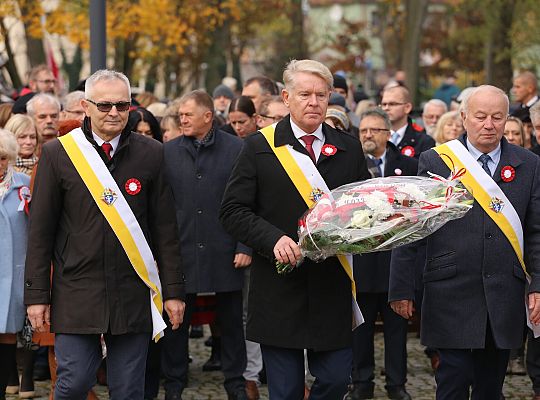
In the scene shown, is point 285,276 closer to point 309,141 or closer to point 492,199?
point 309,141

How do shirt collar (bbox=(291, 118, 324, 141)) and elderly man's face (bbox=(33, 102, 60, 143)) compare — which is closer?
shirt collar (bbox=(291, 118, 324, 141))

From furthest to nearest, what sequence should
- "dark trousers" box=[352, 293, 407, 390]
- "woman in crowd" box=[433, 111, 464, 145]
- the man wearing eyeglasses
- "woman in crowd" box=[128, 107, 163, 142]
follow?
the man wearing eyeglasses → "woman in crowd" box=[433, 111, 464, 145] → "woman in crowd" box=[128, 107, 163, 142] → "dark trousers" box=[352, 293, 407, 390]

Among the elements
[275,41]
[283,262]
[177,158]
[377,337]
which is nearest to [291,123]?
[283,262]

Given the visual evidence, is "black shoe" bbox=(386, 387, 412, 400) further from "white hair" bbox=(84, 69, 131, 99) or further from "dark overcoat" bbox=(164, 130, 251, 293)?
"white hair" bbox=(84, 69, 131, 99)

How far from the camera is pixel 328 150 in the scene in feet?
21.3

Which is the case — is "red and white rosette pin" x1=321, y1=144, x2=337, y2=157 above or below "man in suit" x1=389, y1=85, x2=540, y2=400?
above

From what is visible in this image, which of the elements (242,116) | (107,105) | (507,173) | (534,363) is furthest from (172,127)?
(507,173)

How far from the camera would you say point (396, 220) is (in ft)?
19.7

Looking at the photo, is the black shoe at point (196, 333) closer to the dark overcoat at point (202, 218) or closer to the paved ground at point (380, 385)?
the paved ground at point (380, 385)

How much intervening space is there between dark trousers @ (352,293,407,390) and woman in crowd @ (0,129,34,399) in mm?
2641

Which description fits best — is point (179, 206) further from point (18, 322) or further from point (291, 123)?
point (291, 123)

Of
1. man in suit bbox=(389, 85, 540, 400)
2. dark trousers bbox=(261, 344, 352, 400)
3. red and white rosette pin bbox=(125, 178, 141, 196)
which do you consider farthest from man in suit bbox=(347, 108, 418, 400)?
red and white rosette pin bbox=(125, 178, 141, 196)

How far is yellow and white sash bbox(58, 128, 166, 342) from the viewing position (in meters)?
6.41

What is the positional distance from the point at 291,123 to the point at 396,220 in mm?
961
